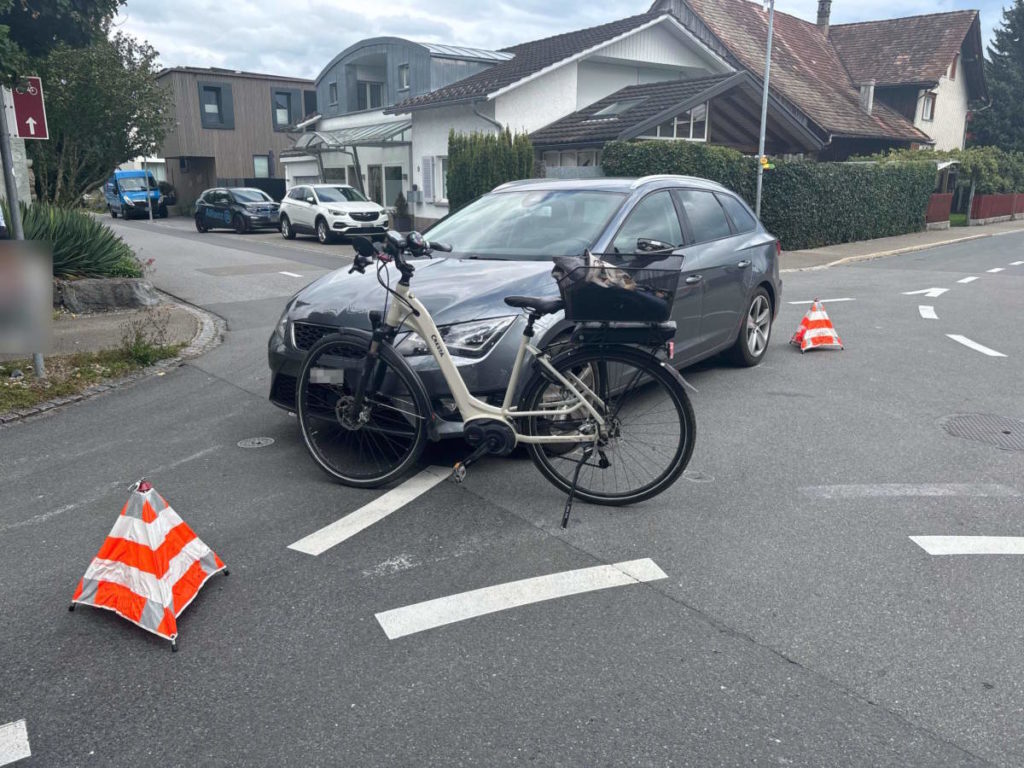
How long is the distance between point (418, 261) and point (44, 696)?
3.69 m

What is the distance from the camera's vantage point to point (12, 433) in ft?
19.9

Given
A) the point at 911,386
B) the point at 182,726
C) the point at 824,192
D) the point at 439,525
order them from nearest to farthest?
the point at 182,726
the point at 439,525
the point at 911,386
the point at 824,192

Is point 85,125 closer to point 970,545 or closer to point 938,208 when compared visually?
point 970,545

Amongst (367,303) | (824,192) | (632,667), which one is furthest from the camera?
(824,192)

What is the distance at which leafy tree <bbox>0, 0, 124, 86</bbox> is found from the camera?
23.9 feet

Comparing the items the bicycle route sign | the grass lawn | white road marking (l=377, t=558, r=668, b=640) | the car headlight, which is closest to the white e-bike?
the car headlight

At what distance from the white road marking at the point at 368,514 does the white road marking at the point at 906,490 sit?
2152mm

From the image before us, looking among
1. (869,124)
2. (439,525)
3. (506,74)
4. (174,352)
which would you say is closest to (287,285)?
(174,352)

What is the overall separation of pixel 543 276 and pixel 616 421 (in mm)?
1252

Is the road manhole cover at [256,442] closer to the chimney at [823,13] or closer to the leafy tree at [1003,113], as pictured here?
the chimney at [823,13]

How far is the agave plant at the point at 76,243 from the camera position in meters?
11.1

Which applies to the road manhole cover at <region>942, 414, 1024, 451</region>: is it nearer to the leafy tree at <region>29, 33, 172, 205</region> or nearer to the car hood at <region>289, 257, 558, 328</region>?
the car hood at <region>289, 257, 558, 328</region>

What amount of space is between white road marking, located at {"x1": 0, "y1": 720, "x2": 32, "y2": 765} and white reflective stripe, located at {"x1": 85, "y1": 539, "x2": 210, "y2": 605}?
65cm

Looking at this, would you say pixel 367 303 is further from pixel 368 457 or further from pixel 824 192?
pixel 824 192
